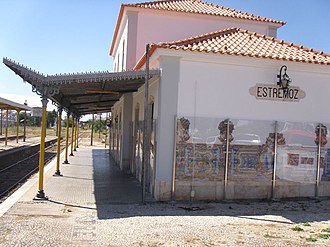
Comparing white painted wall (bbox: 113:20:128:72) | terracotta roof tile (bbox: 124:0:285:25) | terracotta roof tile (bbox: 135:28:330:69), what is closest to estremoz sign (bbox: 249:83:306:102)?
terracotta roof tile (bbox: 135:28:330:69)

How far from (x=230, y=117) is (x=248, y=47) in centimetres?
193

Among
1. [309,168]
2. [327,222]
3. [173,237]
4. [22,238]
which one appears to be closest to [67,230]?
[22,238]

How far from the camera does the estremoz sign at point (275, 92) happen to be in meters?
9.63

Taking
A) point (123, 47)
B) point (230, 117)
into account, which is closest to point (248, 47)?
point (230, 117)

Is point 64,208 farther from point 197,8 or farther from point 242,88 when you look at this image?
point 197,8

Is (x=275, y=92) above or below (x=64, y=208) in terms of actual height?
above

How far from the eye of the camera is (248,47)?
10.0 meters

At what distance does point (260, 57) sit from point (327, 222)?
3958 mm

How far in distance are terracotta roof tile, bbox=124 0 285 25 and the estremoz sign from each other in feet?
20.6

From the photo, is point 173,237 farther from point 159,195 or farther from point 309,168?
point 309,168

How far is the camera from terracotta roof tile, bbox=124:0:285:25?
49.0 feet

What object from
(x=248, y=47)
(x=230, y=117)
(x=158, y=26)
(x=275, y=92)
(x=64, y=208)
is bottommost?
(x=64, y=208)

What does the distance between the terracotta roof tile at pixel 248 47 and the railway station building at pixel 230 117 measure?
0.03m

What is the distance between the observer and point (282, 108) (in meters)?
9.80
